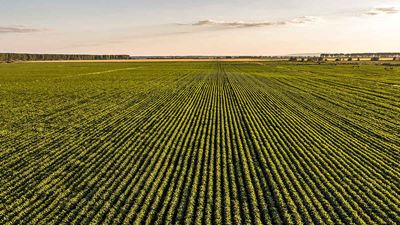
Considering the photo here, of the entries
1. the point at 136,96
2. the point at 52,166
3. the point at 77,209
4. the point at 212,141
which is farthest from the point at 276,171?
the point at 136,96

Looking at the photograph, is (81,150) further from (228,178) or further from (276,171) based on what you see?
(276,171)

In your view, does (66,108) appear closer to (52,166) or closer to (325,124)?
(52,166)

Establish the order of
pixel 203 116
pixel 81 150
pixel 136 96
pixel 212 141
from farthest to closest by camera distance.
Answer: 1. pixel 136 96
2. pixel 203 116
3. pixel 212 141
4. pixel 81 150

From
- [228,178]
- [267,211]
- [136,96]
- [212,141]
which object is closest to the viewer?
[267,211]

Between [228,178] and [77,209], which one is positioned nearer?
[77,209]

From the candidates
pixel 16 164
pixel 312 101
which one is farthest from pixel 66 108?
pixel 312 101

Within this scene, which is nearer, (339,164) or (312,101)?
(339,164)
